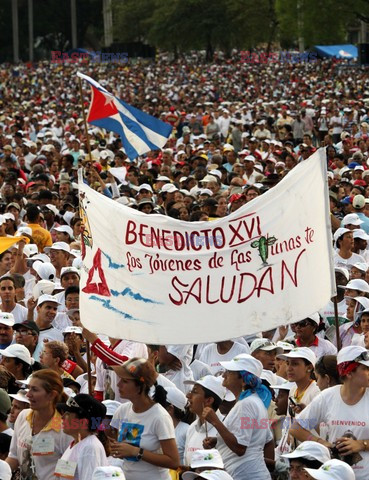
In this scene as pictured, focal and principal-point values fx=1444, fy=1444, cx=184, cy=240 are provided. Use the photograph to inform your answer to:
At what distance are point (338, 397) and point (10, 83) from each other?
55595mm

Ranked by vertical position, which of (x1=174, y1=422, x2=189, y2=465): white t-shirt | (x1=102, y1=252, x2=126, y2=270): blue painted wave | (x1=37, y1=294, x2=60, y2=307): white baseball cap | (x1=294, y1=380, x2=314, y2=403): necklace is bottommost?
(x1=174, y1=422, x2=189, y2=465): white t-shirt

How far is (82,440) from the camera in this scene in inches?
292

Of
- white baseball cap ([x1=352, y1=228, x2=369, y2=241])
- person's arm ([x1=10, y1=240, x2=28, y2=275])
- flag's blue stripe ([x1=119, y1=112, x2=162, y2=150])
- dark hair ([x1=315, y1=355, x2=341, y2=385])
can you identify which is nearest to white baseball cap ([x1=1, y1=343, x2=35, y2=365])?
dark hair ([x1=315, y1=355, x2=341, y2=385])

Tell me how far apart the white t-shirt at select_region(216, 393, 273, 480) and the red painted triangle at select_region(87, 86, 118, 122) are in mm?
8117

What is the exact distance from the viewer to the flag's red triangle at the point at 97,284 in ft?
26.9

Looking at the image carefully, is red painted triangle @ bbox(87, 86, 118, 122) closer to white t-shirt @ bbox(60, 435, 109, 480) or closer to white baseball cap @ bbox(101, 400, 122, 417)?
white baseball cap @ bbox(101, 400, 122, 417)

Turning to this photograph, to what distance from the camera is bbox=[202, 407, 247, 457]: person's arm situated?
7801 mm

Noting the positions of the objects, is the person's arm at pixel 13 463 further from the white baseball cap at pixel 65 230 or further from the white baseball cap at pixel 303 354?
the white baseball cap at pixel 65 230

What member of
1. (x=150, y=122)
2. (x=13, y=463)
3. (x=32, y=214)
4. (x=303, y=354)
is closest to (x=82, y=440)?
(x=13, y=463)

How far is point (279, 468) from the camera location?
8.12m

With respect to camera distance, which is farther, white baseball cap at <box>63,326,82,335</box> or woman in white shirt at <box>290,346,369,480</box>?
white baseball cap at <box>63,326,82,335</box>

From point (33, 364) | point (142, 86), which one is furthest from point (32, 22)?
point (33, 364)

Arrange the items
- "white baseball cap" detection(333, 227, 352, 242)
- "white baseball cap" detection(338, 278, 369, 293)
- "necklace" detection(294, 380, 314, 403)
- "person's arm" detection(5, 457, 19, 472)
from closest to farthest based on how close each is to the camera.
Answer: "person's arm" detection(5, 457, 19, 472) → "necklace" detection(294, 380, 314, 403) → "white baseball cap" detection(338, 278, 369, 293) → "white baseball cap" detection(333, 227, 352, 242)

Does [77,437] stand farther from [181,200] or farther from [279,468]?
→ [181,200]
